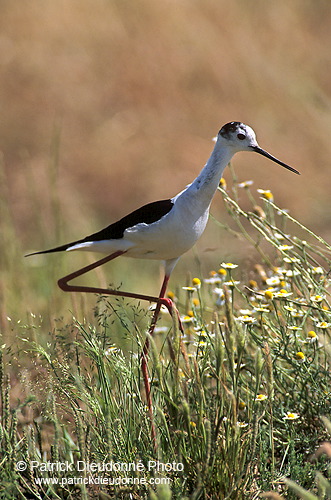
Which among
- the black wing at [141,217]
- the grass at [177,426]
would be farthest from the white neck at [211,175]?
the grass at [177,426]

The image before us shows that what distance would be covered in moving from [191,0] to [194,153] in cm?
228

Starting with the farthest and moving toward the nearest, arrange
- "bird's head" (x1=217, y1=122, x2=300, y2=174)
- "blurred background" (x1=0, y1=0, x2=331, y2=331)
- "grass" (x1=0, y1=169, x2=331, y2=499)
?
"blurred background" (x1=0, y1=0, x2=331, y2=331)
"bird's head" (x1=217, y1=122, x2=300, y2=174)
"grass" (x1=0, y1=169, x2=331, y2=499)

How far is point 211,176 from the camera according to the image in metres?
2.46

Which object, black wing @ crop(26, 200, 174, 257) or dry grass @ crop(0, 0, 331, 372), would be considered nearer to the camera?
black wing @ crop(26, 200, 174, 257)

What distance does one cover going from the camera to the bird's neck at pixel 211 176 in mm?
2457

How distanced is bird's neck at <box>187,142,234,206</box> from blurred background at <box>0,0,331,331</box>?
2.95 metres

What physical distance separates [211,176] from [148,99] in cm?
562

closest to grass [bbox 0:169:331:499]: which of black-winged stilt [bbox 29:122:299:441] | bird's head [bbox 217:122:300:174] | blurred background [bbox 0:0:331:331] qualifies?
black-winged stilt [bbox 29:122:299:441]

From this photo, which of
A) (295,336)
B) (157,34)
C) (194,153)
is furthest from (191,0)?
(295,336)

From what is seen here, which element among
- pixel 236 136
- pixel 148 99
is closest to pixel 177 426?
pixel 236 136

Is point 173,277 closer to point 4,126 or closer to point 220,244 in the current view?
point 220,244

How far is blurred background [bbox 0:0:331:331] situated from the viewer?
6.54 meters

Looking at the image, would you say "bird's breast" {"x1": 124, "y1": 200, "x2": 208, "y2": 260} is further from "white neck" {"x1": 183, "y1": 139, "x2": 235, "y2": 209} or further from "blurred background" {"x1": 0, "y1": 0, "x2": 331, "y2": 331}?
"blurred background" {"x1": 0, "y1": 0, "x2": 331, "y2": 331}

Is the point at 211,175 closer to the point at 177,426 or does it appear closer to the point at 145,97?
the point at 177,426
